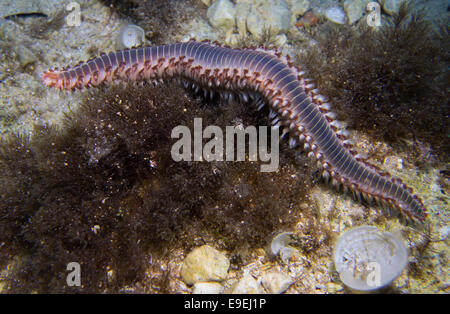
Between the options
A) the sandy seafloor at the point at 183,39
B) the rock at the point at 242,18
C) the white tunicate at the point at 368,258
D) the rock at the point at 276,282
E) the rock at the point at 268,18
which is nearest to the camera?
the white tunicate at the point at 368,258

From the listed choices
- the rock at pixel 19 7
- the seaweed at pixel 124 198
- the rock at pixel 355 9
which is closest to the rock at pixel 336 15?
the rock at pixel 355 9


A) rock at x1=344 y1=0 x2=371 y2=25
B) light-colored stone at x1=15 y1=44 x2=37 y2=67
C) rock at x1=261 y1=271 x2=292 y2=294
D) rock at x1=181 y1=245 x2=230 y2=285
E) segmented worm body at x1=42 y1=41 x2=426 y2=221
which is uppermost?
rock at x1=344 y1=0 x2=371 y2=25

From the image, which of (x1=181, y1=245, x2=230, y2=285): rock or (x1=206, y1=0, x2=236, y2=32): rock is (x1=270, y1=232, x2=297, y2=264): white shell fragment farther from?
(x1=206, y1=0, x2=236, y2=32): rock

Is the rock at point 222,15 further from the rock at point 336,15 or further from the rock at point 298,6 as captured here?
A: the rock at point 336,15

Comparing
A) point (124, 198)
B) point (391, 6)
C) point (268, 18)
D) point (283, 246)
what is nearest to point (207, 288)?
point (283, 246)

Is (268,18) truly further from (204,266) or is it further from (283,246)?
(204,266)

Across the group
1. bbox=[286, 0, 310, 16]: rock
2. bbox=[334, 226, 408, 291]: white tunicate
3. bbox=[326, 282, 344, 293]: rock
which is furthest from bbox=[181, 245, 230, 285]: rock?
bbox=[286, 0, 310, 16]: rock
